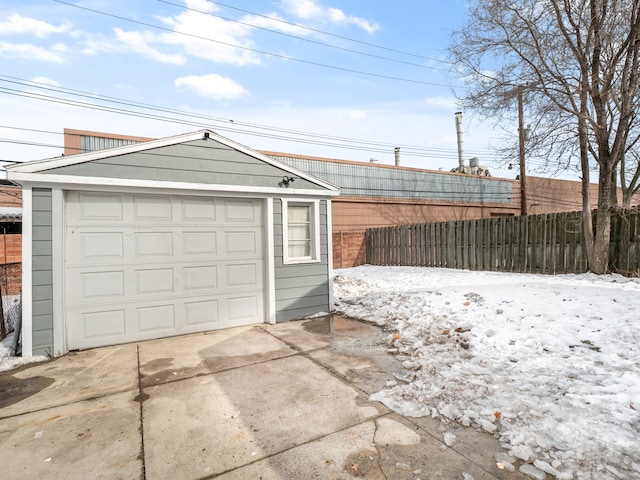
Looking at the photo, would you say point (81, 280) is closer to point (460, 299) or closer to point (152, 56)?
point (460, 299)

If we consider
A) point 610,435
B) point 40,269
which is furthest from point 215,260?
point 610,435

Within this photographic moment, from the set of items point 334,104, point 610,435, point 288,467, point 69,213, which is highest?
point 334,104

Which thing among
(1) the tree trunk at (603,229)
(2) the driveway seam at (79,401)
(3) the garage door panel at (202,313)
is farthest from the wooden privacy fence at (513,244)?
(2) the driveway seam at (79,401)

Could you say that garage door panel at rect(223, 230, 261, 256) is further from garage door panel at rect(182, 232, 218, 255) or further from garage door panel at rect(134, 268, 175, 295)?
garage door panel at rect(134, 268, 175, 295)

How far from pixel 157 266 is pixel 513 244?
8.93 metres

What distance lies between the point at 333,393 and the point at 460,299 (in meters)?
3.48

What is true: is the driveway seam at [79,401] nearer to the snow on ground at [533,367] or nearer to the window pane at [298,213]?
the snow on ground at [533,367]

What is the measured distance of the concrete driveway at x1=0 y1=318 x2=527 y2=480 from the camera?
7.10 ft

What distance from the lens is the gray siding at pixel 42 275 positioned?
4.34m

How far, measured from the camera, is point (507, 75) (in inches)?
296

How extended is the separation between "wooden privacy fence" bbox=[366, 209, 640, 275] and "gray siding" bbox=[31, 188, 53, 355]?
1017 centimetres

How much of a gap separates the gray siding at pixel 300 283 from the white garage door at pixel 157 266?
0.34m

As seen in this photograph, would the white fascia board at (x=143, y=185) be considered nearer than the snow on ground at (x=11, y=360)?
No

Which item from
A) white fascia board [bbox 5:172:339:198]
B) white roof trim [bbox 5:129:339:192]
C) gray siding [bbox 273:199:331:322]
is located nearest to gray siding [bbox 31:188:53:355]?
white fascia board [bbox 5:172:339:198]
